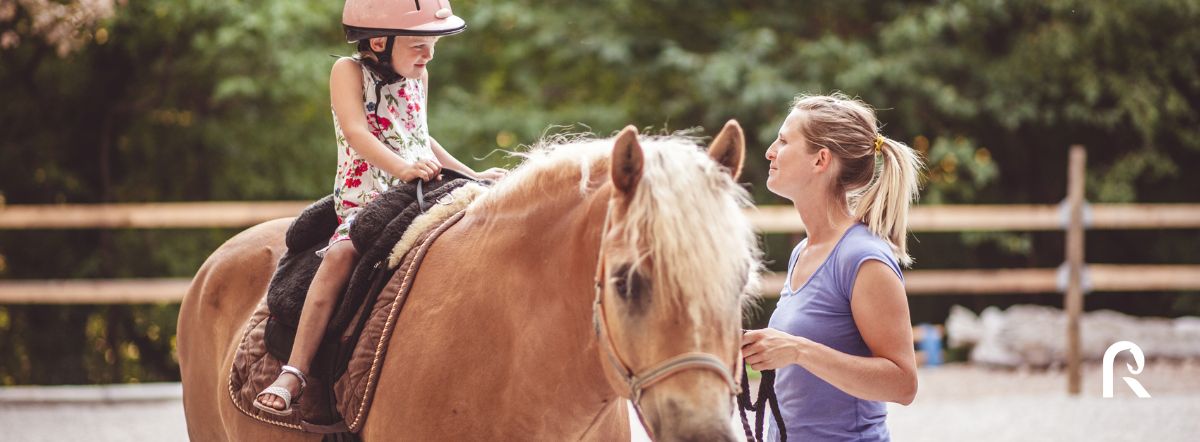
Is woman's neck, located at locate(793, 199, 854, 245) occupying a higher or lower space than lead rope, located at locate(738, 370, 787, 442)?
higher

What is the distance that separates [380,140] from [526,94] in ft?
27.5

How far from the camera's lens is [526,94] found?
10.8 m

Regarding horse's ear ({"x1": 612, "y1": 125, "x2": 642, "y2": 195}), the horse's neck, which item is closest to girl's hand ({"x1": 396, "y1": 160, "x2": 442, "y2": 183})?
the horse's neck

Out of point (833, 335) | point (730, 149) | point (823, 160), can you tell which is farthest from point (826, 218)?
point (730, 149)

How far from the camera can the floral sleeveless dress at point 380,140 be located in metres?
2.54

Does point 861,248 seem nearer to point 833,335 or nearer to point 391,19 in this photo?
point 833,335

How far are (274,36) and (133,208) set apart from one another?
202 centimetres

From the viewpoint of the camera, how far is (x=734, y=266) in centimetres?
170

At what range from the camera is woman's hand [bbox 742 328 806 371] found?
201 cm

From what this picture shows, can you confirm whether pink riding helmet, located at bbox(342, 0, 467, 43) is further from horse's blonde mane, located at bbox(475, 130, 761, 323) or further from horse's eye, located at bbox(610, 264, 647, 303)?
horse's eye, located at bbox(610, 264, 647, 303)

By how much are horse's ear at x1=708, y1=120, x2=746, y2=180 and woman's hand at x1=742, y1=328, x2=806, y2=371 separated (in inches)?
14.3

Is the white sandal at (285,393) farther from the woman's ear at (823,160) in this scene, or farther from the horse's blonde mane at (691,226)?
the woman's ear at (823,160)

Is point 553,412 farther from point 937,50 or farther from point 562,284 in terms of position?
point 937,50

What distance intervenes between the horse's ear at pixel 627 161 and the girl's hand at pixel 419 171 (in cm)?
80
